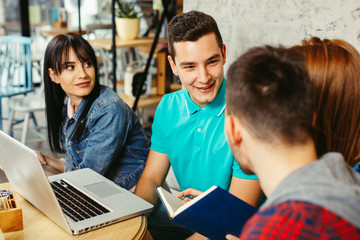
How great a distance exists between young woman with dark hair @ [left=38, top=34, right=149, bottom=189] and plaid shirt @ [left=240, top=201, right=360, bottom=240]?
1066 millimetres

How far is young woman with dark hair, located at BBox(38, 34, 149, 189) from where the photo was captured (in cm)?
165

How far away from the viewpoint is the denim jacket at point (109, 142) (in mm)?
1631

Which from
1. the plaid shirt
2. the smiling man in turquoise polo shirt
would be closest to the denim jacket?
the smiling man in turquoise polo shirt

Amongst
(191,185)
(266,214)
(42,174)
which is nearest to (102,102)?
(191,185)

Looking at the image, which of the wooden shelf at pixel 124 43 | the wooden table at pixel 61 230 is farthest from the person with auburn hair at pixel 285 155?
the wooden shelf at pixel 124 43

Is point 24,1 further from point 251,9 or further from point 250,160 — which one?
point 250,160

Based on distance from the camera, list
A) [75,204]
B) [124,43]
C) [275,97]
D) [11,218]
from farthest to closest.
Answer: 1. [124,43]
2. [75,204]
3. [11,218]
4. [275,97]

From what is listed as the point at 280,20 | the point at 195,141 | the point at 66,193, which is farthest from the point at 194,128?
the point at 280,20

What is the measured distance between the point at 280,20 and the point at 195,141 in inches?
37.0

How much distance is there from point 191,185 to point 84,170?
0.41 metres

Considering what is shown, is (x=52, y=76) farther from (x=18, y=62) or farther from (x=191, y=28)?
(x=18, y=62)

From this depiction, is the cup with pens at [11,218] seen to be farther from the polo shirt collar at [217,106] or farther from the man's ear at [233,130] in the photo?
the polo shirt collar at [217,106]

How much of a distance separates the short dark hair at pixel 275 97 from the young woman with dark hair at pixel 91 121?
37.2 inches

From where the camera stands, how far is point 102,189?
136 cm
